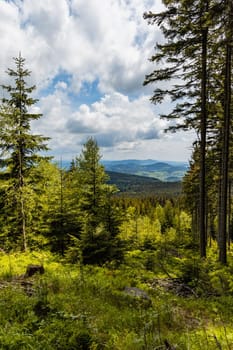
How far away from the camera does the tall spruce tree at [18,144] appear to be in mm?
13856

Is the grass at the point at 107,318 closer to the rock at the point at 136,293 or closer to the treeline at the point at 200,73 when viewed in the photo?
the rock at the point at 136,293

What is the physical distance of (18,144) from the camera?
46.6 feet

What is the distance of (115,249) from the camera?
36.0 feet

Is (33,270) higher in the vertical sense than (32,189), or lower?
lower

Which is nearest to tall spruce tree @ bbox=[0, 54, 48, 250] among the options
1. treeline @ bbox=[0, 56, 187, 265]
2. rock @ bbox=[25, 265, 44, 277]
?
treeline @ bbox=[0, 56, 187, 265]

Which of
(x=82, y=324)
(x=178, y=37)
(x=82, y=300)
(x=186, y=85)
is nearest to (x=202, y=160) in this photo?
(x=186, y=85)

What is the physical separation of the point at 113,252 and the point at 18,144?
8262mm

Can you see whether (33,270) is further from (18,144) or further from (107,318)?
(18,144)

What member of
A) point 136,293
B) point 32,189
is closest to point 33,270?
point 136,293

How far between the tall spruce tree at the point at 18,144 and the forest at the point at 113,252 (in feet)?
0.19

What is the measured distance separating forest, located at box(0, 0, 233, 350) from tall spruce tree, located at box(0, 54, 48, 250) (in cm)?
6

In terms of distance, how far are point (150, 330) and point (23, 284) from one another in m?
3.93

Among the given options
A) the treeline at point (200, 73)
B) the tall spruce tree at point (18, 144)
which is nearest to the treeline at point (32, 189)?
the tall spruce tree at point (18, 144)

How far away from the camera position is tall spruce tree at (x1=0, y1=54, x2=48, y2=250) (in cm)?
1386
